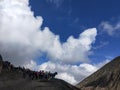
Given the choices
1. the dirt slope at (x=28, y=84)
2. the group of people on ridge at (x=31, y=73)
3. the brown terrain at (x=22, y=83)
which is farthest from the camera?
the group of people on ridge at (x=31, y=73)

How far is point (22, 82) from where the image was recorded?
8669 centimetres

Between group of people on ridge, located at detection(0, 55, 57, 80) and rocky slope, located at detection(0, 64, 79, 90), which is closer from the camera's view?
rocky slope, located at detection(0, 64, 79, 90)

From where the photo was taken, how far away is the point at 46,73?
310 ft

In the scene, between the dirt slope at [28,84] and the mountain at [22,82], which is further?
the mountain at [22,82]

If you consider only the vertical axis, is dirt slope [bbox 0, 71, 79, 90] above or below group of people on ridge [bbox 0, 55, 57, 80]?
below

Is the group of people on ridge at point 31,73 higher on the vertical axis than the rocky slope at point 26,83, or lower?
higher

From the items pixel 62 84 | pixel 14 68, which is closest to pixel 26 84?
pixel 62 84

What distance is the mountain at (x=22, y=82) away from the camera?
8012 centimetres

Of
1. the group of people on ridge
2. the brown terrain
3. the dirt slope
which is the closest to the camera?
the dirt slope

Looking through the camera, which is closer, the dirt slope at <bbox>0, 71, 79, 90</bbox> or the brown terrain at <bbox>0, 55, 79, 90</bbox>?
the dirt slope at <bbox>0, 71, 79, 90</bbox>

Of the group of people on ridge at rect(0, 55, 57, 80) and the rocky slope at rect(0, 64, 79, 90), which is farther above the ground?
the group of people on ridge at rect(0, 55, 57, 80)

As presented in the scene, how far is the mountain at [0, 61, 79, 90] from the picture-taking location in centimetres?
8012

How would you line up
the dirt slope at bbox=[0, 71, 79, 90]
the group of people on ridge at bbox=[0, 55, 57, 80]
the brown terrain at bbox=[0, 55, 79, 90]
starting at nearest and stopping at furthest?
1. the dirt slope at bbox=[0, 71, 79, 90]
2. the brown terrain at bbox=[0, 55, 79, 90]
3. the group of people on ridge at bbox=[0, 55, 57, 80]

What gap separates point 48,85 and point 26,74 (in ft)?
57.9
